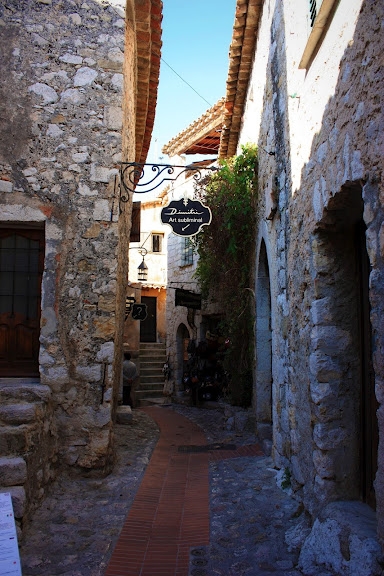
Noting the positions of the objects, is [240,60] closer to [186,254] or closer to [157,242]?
[186,254]

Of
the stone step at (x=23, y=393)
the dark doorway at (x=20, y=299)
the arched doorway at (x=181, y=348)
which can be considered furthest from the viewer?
the arched doorway at (x=181, y=348)

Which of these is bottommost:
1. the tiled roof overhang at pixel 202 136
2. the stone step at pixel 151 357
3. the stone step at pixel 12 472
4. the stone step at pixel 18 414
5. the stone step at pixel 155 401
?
the stone step at pixel 155 401

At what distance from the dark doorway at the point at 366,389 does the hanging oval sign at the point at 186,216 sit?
2641mm

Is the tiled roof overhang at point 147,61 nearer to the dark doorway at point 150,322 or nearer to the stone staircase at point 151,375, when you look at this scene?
the stone staircase at point 151,375

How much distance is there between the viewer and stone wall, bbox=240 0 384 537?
2.50 metres

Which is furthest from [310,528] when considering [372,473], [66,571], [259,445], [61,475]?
[259,445]

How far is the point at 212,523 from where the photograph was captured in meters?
3.95

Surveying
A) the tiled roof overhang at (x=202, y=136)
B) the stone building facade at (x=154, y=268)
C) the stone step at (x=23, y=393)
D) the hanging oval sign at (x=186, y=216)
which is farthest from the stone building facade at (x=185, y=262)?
the stone step at (x=23, y=393)

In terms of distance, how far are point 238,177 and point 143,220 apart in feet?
47.6

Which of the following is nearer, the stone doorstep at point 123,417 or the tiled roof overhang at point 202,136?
the stone doorstep at point 123,417

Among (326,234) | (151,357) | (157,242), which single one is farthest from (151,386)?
(326,234)

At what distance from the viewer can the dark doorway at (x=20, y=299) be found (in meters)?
5.36

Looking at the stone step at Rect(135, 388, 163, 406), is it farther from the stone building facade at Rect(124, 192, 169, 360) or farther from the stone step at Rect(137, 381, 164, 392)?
the stone building facade at Rect(124, 192, 169, 360)

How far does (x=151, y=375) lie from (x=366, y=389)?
14.1 m
